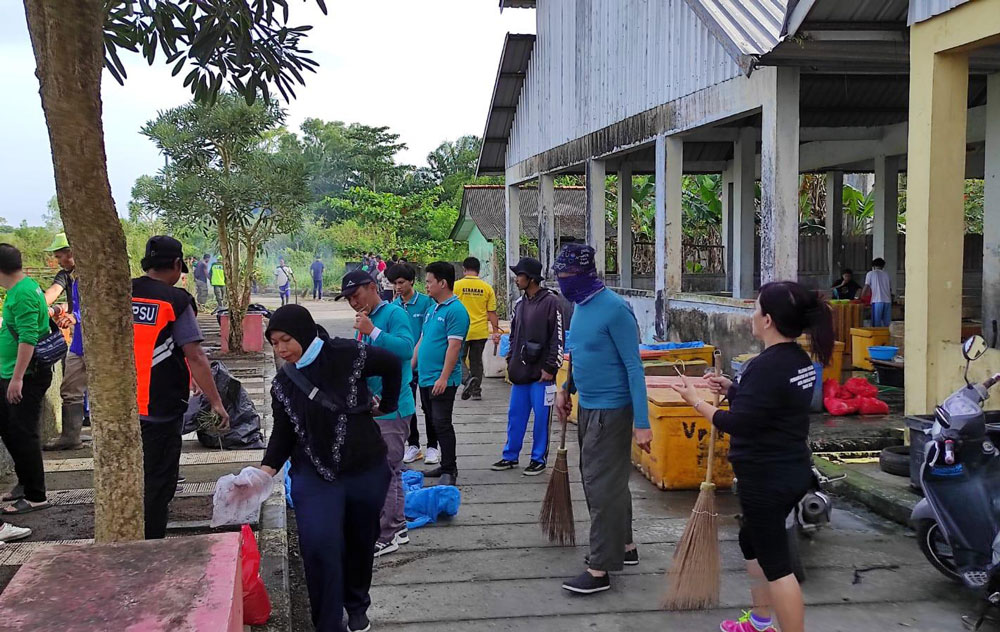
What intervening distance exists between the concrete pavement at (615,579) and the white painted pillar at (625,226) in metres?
10.8

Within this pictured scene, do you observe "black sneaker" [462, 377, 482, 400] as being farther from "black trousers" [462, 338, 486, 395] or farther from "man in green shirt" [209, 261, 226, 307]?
"man in green shirt" [209, 261, 226, 307]

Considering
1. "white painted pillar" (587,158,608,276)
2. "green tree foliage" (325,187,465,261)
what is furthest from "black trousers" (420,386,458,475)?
"green tree foliage" (325,187,465,261)

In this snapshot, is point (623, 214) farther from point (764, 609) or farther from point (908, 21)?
point (764, 609)

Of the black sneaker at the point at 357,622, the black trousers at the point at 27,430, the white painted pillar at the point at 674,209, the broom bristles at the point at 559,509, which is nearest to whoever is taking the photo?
the black sneaker at the point at 357,622

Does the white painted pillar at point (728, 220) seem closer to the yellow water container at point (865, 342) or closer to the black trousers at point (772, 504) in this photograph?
the yellow water container at point (865, 342)

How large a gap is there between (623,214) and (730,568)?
13545mm

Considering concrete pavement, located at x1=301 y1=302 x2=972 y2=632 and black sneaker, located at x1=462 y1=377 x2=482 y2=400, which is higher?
black sneaker, located at x1=462 y1=377 x2=482 y2=400

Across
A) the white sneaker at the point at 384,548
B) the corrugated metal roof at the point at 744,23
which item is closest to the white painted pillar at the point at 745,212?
the corrugated metal roof at the point at 744,23

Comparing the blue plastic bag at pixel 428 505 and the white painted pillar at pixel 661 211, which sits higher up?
the white painted pillar at pixel 661 211

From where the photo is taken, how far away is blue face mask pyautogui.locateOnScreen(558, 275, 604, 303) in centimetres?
473

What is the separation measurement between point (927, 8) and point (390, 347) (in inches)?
213

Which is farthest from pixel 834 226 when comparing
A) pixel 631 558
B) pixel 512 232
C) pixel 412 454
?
pixel 631 558

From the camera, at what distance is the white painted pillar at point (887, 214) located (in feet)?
51.4

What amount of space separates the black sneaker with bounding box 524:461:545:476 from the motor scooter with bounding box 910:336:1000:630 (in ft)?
10.9
